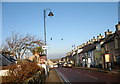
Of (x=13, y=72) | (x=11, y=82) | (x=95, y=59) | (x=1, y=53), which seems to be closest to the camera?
(x=11, y=82)

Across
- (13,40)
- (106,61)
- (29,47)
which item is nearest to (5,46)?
(13,40)

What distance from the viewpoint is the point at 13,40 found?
3112 cm

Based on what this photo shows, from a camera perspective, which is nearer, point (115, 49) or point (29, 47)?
point (29, 47)

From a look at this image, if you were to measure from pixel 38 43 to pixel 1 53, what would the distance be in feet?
31.2

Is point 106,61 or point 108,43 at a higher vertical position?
point 108,43

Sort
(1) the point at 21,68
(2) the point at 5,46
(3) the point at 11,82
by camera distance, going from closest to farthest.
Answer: (3) the point at 11,82 → (1) the point at 21,68 → (2) the point at 5,46

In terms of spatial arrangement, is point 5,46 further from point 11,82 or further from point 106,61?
point 11,82

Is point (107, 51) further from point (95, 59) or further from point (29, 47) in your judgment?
point (29, 47)

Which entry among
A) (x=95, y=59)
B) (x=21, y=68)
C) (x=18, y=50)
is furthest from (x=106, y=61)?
(x=21, y=68)

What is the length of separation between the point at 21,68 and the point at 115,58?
2688cm

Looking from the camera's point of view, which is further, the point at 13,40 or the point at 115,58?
the point at 115,58

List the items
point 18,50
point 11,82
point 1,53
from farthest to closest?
point 1,53, point 18,50, point 11,82

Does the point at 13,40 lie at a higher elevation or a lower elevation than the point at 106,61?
higher

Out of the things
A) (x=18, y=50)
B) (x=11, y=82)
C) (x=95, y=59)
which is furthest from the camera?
(x=95, y=59)
